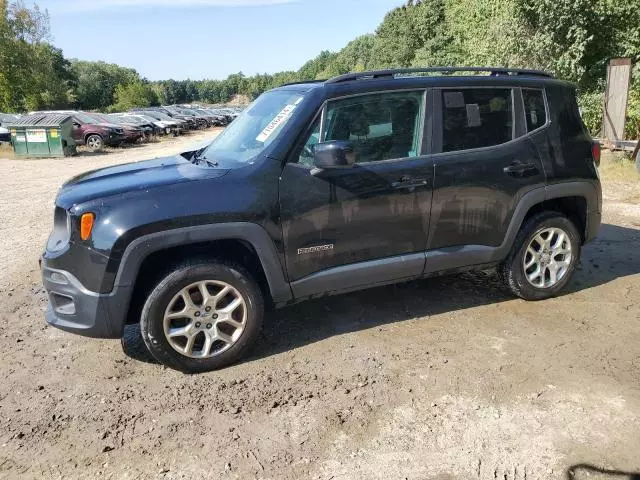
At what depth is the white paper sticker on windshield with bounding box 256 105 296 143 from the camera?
12.4ft

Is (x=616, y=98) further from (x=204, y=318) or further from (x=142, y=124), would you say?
(x=142, y=124)

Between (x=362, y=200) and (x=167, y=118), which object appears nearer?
(x=362, y=200)

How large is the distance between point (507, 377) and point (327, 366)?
1.16 m

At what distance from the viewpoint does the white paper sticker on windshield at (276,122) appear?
3.78 m

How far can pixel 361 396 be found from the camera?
3.28 meters

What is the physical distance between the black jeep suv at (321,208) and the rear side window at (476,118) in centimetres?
1

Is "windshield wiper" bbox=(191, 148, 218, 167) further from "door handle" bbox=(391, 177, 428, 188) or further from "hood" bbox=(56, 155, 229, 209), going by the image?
"door handle" bbox=(391, 177, 428, 188)

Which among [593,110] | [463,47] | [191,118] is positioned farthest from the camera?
[191,118]

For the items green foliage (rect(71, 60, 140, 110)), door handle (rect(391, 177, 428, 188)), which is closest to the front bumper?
door handle (rect(391, 177, 428, 188))

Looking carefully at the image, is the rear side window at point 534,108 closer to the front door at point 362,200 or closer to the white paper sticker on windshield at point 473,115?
the white paper sticker on windshield at point 473,115

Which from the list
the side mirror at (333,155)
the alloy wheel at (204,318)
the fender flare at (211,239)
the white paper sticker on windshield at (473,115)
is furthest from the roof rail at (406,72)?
the alloy wheel at (204,318)

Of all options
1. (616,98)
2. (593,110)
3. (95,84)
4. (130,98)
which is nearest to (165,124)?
(593,110)

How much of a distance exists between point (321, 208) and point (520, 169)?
175 centimetres

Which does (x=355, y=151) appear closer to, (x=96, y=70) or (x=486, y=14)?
(x=486, y=14)
